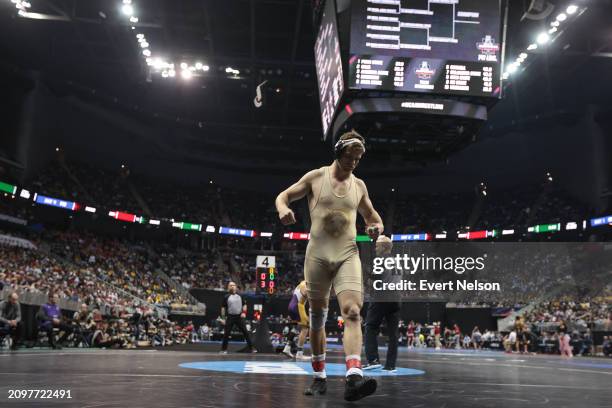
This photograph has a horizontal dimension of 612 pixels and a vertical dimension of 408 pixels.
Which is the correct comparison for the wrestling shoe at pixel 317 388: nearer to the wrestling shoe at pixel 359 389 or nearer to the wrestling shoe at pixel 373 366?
the wrestling shoe at pixel 359 389

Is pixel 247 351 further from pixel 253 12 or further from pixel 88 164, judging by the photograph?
pixel 88 164

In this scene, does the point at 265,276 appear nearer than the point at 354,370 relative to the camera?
No

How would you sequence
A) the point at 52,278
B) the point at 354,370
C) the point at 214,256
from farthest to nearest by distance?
1. the point at 214,256
2. the point at 52,278
3. the point at 354,370

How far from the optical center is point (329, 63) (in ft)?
47.6

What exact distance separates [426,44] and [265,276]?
7.26 metres

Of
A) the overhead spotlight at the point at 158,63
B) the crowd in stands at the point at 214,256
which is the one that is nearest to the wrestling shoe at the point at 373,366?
the crowd in stands at the point at 214,256

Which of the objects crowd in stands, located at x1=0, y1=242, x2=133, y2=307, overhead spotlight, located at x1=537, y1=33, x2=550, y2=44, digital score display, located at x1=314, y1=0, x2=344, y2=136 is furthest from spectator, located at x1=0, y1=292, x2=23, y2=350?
overhead spotlight, located at x1=537, y1=33, x2=550, y2=44

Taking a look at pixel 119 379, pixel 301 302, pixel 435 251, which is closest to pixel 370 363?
pixel 301 302

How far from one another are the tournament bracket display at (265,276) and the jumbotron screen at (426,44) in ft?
17.8

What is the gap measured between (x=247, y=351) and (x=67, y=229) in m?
27.9

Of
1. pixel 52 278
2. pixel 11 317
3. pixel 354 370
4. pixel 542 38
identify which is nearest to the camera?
pixel 354 370

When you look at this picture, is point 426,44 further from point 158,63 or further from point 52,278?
point 52,278

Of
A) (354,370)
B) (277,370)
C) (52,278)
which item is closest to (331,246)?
(354,370)

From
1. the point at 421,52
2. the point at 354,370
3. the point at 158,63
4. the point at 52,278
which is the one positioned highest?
the point at 158,63
